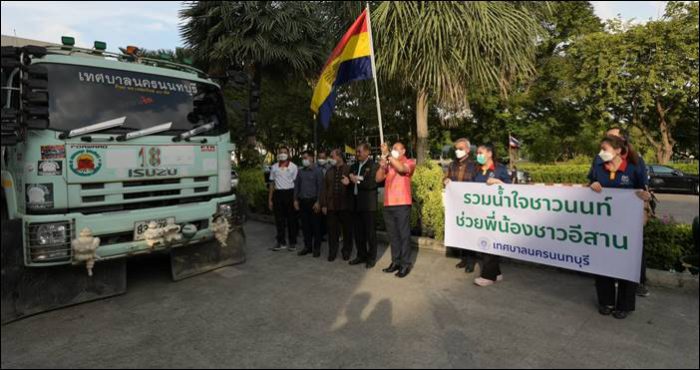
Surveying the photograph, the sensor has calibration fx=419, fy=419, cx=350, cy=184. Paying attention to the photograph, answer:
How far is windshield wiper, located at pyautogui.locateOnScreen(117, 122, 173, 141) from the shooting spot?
4.30 m

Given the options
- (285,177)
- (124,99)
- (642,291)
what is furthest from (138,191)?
(642,291)

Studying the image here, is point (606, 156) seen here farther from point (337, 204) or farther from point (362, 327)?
point (337, 204)

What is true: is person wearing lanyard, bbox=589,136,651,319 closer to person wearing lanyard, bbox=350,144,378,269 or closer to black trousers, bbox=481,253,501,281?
black trousers, bbox=481,253,501,281

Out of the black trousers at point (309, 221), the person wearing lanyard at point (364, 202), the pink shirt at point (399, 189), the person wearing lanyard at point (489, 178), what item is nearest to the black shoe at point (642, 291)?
the person wearing lanyard at point (489, 178)

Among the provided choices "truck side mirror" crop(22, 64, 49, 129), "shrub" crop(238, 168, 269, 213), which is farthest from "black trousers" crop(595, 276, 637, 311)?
"shrub" crop(238, 168, 269, 213)

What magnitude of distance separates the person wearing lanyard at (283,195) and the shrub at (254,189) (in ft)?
10.8

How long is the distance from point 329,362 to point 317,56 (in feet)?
32.0

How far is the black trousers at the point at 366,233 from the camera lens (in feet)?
18.2

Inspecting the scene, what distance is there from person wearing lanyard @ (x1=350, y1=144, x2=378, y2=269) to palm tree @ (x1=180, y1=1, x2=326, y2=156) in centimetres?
546

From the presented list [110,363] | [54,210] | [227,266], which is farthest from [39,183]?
[227,266]

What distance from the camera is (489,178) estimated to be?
16.1 feet

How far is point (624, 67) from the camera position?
1953cm

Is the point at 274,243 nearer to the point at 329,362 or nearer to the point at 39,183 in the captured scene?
the point at 39,183

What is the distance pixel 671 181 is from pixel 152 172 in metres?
19.3
